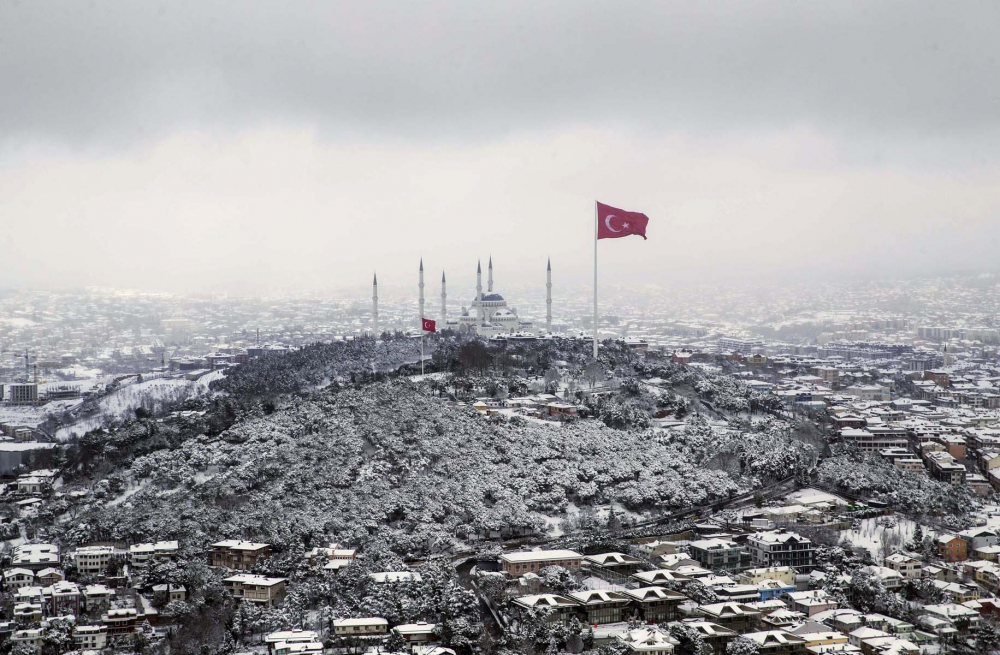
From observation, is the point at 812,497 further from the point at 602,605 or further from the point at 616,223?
the point at 602,605

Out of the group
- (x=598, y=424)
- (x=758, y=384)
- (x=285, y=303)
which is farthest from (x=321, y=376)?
(x=285, y=303)

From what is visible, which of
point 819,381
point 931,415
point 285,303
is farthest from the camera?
point 285,303

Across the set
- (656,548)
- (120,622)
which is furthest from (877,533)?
(120,622)

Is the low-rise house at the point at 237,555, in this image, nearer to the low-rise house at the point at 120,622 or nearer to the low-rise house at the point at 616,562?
the low-rise house at the point at 120,622

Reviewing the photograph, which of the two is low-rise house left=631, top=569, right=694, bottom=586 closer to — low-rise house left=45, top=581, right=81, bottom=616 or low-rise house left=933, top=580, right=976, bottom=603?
low-rise house left=933, top=580, right=976, bottom=603

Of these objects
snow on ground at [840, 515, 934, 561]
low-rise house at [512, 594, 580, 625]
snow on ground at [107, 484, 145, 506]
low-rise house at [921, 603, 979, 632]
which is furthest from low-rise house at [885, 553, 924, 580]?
snow on ground at [107, 484, 145, 506]

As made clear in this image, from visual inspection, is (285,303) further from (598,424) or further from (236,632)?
(236,632)
